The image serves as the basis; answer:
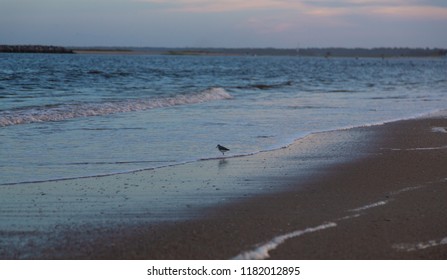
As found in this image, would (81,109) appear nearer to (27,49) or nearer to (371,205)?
(371,205)

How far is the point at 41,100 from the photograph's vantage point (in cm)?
2302

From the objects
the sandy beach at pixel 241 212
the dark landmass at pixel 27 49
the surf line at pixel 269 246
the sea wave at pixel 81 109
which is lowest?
the dark landmass at pixel 27 49

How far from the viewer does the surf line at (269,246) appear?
19.4 feet

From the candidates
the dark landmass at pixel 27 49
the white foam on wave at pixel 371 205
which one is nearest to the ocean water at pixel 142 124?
the white foam on wave at pixel 371 205

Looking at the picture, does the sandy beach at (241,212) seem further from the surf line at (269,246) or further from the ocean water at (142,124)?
the ocean water at (142,124)

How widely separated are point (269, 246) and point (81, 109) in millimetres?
Answer: 14422

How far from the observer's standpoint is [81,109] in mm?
19797

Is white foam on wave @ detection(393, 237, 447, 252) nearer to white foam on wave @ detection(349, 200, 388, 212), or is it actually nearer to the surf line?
the surf line

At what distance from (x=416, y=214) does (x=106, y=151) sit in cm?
613

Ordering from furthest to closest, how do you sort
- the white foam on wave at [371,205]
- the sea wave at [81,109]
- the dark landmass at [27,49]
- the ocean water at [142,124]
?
the dark landmass at [27,49], the sea wave at [81,109], the ocean water at [142,124], the white foam on wave at [371,205]

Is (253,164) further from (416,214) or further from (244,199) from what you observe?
(416,214)

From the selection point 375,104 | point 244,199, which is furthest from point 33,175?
point 375,104

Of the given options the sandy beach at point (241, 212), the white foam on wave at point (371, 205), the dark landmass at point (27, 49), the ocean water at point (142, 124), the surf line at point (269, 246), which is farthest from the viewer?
the dark landmass at point (27, 49)

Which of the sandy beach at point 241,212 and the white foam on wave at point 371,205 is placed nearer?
the sandy beach at point 241,212
